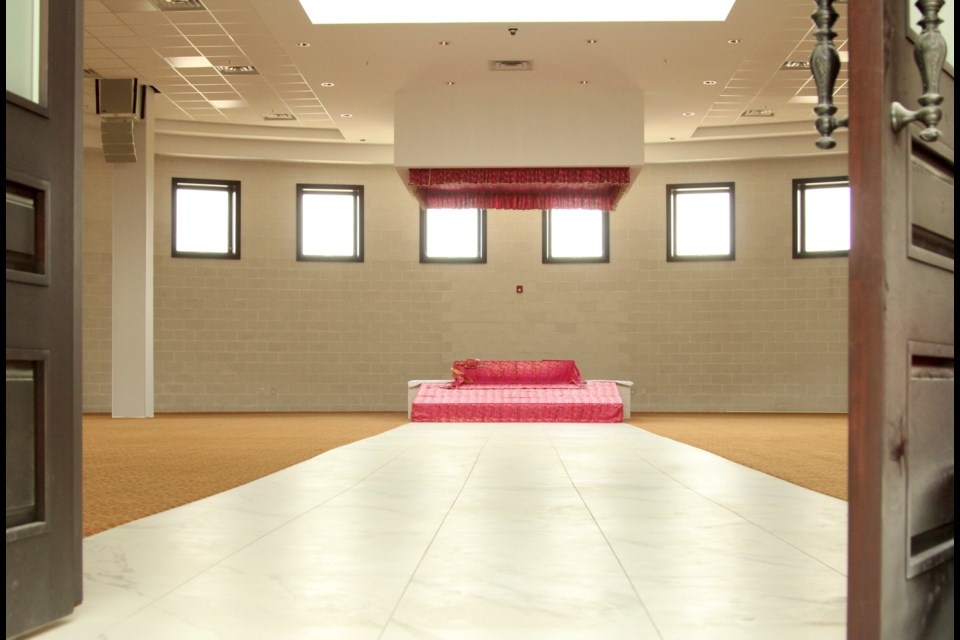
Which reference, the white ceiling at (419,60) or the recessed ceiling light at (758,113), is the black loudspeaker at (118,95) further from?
the recessed ceiling light at (758,113)

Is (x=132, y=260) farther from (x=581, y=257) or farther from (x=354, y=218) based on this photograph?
(x=581, y=257)

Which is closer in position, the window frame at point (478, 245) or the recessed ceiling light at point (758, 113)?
the recessed ceiling light at point (758, 113)

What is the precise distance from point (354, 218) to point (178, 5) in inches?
253

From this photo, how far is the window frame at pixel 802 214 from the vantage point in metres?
14.8

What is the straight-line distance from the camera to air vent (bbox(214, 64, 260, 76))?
1133 cm

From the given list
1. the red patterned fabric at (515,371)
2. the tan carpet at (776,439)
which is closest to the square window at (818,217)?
the tan carpet at (776,439)

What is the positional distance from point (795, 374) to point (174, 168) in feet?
34.1

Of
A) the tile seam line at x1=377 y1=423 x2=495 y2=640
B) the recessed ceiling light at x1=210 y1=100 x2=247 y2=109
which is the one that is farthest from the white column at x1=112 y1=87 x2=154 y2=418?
the tile seam line at x1=377 y1=423 x2=495 y2=640

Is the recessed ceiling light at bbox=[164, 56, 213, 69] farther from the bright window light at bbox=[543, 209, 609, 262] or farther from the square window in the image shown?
the square window

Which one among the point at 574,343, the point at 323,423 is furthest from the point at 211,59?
the point at 574,343

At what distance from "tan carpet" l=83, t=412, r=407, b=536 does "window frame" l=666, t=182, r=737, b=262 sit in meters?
5.24

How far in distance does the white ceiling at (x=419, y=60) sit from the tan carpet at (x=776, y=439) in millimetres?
3992

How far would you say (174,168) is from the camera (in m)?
15.1

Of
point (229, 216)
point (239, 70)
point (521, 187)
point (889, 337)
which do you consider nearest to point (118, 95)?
point (239, 70)
